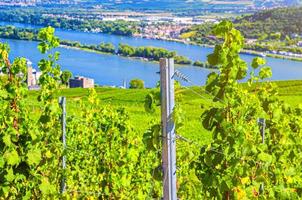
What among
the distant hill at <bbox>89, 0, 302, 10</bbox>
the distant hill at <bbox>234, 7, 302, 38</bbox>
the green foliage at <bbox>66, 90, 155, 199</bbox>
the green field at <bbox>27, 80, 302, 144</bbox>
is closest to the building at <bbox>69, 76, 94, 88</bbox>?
the green field at <bbox>27, 80, 302, 144</bbox>

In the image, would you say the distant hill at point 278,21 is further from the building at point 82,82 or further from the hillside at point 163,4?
the hillside at point 163,4

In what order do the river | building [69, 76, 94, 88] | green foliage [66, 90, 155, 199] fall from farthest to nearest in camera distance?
the river
building [69, 76, 94, 88]
green foliage [66, 90, 155, 199]

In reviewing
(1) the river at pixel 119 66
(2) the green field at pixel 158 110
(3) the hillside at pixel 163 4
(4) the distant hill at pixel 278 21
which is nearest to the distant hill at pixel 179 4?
(3) the hillside at pixel 163 4

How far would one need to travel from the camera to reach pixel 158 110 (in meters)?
18.1

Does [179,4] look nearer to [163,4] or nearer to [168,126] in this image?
[163,4]

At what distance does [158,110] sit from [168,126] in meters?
15.1

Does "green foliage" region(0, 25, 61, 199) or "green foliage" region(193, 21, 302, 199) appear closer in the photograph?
"green foliage" region(193, 21, 302, 199)

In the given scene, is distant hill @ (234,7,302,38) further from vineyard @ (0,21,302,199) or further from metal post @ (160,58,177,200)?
metal post @ (160,58,177,200)

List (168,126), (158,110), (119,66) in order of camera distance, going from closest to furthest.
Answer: (168,126)
(158,110)
(119,66)

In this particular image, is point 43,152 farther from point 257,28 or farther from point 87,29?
point 87,29

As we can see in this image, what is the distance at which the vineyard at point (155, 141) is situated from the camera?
10.5ft

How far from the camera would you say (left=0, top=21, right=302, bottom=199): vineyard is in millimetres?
3186

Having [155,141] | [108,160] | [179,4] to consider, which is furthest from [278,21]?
[179,4]

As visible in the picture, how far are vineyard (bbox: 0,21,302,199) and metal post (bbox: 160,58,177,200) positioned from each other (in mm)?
15
